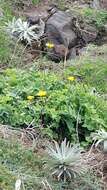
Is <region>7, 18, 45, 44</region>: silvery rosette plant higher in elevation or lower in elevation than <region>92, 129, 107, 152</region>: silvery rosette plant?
higher

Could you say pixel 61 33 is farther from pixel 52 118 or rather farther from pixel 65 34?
pixel 52 118

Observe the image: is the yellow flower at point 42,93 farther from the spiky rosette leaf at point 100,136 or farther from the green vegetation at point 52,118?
the spiky rosette leaf at point 100,136

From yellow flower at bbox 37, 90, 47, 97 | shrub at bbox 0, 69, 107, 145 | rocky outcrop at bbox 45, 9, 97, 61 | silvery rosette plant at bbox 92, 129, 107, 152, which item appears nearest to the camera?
silvery rosette plant at bbox 92, 129, 107, 152

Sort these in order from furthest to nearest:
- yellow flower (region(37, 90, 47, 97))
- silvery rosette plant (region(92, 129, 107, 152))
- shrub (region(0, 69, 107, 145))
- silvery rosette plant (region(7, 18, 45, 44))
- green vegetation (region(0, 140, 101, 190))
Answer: silvery rosette plant (region(7, 18, 45, 44)), yellow flower (region(37, 90, 47, 97)), shrub (region(0, 69, 107, 145)), silvery rosette plant (region(92, 129, 107, 152)), green vegetation (region(0, 140, 101, 190))

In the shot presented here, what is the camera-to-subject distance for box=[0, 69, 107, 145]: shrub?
475 centimetres

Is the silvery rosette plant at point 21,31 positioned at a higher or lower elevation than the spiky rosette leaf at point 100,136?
higher

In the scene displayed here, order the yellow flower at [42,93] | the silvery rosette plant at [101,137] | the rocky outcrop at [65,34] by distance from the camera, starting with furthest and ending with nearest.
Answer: the rocky outcrop at [65,34], the yellow flower at [42,93], the silvery rosette plant at [101,137]

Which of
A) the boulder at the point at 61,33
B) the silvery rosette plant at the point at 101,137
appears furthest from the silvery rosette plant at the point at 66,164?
the boulder at the point at 61,33

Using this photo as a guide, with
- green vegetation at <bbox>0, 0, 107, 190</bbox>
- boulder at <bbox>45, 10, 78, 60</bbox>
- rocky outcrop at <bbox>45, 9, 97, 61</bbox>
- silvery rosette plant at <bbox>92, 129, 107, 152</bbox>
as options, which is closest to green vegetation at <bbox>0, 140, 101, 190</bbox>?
green vegetation at <bbox>0, 0, 107, 190</bbox>

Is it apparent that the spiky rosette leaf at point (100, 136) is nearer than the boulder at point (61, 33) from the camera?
Yes

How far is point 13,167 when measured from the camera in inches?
161

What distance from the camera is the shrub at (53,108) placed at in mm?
4750

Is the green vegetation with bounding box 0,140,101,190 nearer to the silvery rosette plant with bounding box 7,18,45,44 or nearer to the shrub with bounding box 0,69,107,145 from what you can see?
the shrub with bounding box 0,69,107,145

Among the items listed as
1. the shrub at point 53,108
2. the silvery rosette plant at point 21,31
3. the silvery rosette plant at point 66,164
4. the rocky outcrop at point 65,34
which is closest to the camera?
the silvery rosette plant at point 66,164
